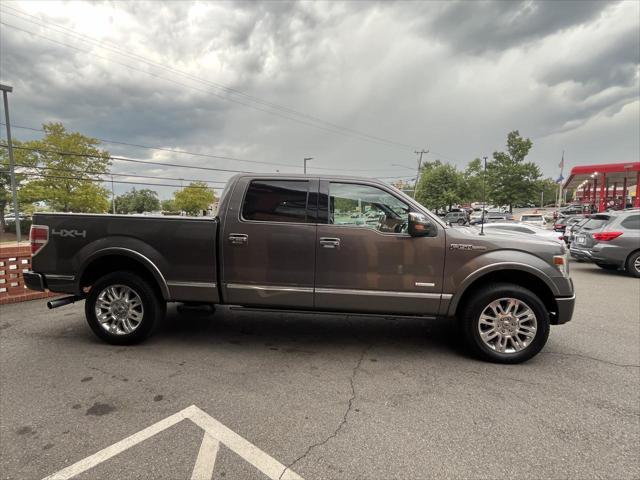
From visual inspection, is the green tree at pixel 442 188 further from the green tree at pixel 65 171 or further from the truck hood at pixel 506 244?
the truck hood at pixel 506 244

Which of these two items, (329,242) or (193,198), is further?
(193,198)

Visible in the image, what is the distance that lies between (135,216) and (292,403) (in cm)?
273

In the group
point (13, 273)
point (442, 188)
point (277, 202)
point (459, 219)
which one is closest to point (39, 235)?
point (13, 273)

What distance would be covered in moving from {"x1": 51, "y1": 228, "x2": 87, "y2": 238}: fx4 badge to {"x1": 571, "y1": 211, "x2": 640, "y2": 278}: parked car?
1099cm

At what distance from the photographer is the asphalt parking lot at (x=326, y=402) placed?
214 cm

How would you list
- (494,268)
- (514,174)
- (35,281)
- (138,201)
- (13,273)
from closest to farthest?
(494,268) < (35,281) < (13,273) < (514,174) < (138,201)

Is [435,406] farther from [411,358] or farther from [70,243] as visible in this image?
[70,243]

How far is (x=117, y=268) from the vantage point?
3.99 m

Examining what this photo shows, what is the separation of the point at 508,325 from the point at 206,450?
10.1 ft

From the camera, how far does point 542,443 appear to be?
2326 mm

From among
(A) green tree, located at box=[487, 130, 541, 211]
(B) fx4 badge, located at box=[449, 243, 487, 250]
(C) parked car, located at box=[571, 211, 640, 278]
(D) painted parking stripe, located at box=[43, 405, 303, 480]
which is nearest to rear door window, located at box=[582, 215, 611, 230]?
(C) parked car, located at box=[571, 211, 640, 278]

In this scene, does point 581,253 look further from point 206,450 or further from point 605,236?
point 206,450

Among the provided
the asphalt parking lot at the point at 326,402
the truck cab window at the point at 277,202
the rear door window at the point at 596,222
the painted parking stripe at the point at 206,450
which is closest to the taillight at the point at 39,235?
the asphalt parking lot at the point at 326,402

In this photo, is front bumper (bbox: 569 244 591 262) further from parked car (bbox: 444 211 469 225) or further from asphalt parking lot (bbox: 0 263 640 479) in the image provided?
asphalt parking lot (bbox: 0 263 640 479)
